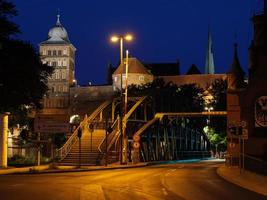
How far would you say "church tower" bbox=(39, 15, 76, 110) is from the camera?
178 m

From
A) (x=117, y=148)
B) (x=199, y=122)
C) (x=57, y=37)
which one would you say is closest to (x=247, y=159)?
(x=117, y=148)

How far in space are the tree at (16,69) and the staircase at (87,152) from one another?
9.05 m

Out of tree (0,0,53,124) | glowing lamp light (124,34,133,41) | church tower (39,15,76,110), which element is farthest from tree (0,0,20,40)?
church tower (39,15,76,110)

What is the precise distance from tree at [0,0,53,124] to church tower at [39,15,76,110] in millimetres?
133699

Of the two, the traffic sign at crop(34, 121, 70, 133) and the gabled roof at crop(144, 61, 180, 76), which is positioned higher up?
the gabled roof at crop(144, 61, 180, 76)

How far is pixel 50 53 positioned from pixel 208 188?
16281 centimetres

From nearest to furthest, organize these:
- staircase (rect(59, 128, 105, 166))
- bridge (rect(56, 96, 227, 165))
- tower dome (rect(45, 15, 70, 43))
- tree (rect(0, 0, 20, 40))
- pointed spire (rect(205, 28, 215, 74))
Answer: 1. tree (rect(0, 0, 20, 40))
2. staircase (rect(59, 128, 105, 166))
3. bridge (rect(56, 96, 227, 165))
4. tower dome (rect(45, 15, 70, 43))
5. pointed spire (rect(205, 28, 215, 74))

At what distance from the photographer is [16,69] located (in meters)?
36.9

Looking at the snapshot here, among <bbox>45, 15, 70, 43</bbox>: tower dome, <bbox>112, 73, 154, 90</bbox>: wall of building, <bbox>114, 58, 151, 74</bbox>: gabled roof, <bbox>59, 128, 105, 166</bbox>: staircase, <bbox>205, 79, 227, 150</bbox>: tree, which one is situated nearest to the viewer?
<bbox>59, 128, 105, 166</bbox>: staircase

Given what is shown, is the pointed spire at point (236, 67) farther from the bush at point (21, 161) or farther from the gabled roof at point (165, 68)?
the gabled roof at point (165, 68)

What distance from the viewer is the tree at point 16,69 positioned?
35.6 meters

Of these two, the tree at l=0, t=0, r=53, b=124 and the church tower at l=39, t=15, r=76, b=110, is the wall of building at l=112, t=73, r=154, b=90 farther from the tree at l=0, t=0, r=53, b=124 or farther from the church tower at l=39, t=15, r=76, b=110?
the tree at l=0, t=0, r=53, b=124

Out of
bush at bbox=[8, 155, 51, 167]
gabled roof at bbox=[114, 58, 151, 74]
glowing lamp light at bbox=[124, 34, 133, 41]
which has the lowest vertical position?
bush at bbox=[8, 155, 51, 167]

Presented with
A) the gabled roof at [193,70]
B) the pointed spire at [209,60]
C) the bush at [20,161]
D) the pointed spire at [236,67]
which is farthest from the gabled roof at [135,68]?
the bush at [20,161]
